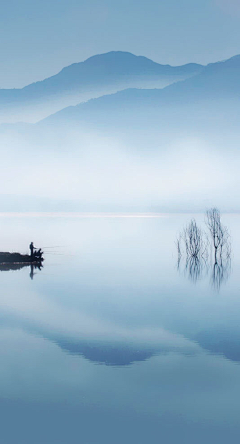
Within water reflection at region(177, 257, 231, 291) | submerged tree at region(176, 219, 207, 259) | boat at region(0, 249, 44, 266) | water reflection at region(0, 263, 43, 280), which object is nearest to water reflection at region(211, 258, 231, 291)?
water reflection at region(177, 257, 231, 291)

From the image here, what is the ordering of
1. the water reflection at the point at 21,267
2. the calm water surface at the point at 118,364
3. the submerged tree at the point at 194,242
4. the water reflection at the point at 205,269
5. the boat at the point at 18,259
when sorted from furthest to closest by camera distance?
the submerged tree at the point at 194,242
the boat at the point at 18,259
the water reflection at the point at 21,267
the water reflection at the point at 205,269
the calm water surface at the point at 118,364

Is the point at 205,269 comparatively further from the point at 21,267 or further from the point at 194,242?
the point at 21,267

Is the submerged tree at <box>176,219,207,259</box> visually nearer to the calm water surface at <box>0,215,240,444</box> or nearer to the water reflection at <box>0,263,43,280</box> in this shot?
the calm water surface at <box>0,215,240,444</box>

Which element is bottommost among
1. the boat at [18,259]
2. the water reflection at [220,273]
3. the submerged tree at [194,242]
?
the water reflection at [220,273]

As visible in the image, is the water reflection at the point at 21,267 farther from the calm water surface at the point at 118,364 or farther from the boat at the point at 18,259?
the calm water surface at the point at 118,364

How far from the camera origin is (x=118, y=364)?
430 inches

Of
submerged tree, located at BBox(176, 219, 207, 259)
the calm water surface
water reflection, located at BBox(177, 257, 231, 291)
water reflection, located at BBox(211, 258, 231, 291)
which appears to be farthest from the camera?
submerged tree, located at BBox(176, 219, 207, 259)

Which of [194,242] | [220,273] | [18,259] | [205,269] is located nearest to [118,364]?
[220,273]

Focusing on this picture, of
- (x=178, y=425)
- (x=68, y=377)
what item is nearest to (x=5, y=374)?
(x=68, y=377)

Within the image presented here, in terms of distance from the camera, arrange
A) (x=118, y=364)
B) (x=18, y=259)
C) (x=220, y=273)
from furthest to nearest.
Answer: (x=18, y=259) < (x=220, y=273) < (x=118, y=364)

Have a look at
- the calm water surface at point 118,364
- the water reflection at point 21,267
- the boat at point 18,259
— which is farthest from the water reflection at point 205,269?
the boat at point 18,259

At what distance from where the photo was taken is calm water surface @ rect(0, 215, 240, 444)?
782 centimetres

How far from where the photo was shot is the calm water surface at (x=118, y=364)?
7.82m

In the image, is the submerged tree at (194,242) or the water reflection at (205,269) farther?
the submerged tree at (194,242)
